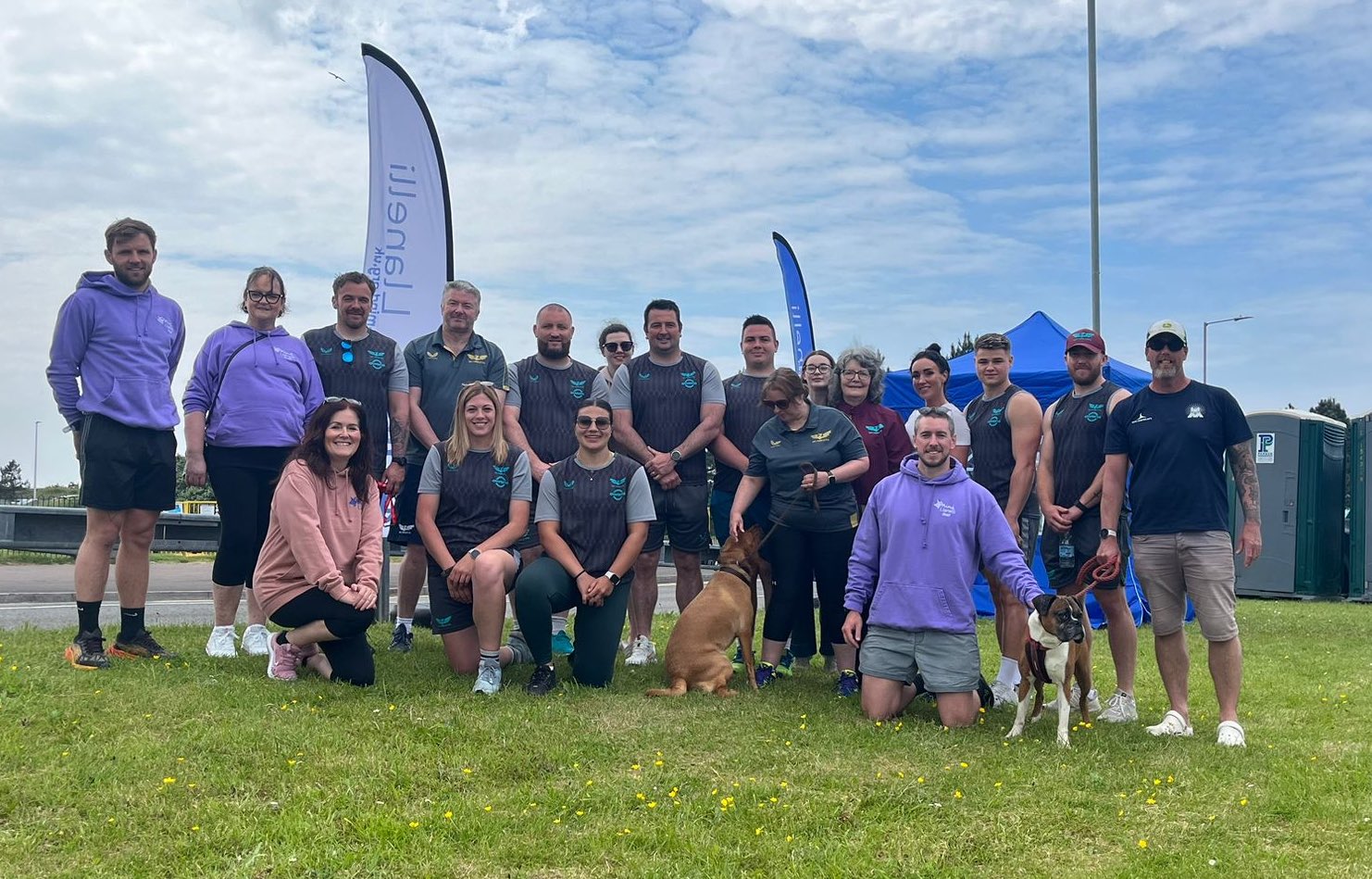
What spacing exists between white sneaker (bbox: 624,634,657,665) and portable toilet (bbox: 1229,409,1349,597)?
11537 millimetres

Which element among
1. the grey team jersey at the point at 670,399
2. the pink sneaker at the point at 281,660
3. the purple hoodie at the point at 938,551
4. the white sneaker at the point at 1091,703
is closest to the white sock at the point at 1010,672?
the white sneaker at the point at 1091,703

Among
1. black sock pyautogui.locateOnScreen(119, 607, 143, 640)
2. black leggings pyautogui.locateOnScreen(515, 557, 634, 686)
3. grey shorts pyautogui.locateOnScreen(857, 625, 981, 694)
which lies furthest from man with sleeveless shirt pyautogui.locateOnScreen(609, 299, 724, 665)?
black sock pyautogui.locateOnScreen(119, 607, 143, 640)

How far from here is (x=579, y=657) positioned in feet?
18.6

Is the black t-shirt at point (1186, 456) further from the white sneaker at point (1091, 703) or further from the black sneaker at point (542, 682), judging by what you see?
the black sneaker at point (542, 682)

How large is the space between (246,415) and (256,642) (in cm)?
134

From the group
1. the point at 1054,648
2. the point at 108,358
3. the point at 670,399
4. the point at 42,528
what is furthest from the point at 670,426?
the point at 42,528

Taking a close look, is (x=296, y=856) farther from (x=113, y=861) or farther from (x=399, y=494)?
(x=399, y=494)

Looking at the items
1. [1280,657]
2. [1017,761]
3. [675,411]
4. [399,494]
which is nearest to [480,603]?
[399,494]

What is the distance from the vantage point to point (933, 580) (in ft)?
16.9

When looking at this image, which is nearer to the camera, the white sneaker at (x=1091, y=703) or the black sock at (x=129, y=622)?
the white sneaker at (x=1091, y=703)

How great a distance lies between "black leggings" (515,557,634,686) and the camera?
5.48 metres

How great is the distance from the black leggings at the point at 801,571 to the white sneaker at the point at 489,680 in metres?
1.52

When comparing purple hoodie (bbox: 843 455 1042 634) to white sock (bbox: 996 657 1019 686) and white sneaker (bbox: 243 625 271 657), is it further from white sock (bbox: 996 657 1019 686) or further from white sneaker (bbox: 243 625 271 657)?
white sneaker (bbox: 243 625 271 657)

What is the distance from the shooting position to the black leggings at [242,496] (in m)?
5.75
